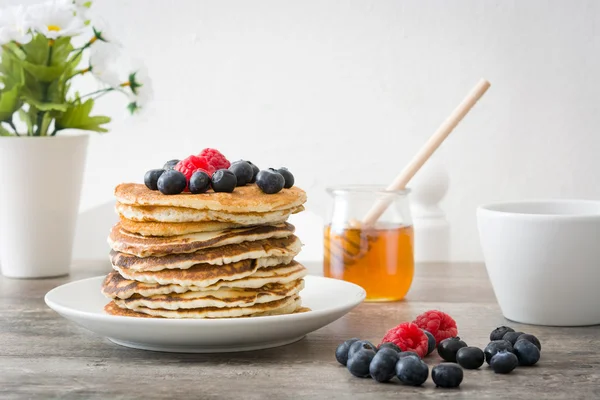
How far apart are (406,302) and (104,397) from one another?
30.1 inches

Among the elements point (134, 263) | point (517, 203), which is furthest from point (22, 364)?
point (517, 203)

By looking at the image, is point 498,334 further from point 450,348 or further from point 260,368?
point 260,368

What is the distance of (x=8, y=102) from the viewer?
1.89m

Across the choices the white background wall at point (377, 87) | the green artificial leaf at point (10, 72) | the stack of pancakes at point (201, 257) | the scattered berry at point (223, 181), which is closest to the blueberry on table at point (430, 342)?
the stack of pancakes at point (201, 257)

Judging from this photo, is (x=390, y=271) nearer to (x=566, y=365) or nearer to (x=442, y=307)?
(x=442, y=307)

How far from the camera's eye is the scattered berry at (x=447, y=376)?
982 mm

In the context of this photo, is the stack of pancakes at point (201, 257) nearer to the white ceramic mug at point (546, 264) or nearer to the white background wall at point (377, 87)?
the white ceramic mug at point (546, 264)

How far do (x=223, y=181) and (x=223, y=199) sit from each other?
0.15ft

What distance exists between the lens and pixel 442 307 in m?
1.53

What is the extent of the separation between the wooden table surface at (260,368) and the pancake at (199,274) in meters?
0.10

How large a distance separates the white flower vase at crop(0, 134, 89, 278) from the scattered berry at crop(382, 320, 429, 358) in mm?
1091

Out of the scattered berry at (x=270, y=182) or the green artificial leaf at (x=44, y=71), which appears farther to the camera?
the green artificial leaf at (x=44, y=71)

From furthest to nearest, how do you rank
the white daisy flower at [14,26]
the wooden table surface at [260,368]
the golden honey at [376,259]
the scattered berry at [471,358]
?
the white daisy flower at [14,26]
the golden honey at [376,259]
the scattered berry at [471,358]
the wooden table surface at [260,368]

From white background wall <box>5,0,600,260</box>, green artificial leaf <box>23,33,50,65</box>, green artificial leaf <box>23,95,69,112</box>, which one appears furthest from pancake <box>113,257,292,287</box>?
white background wall <box>5,0,600,260</box>
